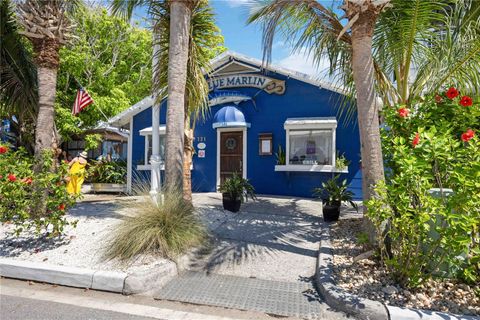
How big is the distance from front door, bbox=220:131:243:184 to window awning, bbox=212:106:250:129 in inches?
26.2

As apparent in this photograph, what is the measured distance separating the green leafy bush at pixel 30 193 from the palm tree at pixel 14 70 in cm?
390

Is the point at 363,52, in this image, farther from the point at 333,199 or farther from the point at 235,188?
the point at 235,188

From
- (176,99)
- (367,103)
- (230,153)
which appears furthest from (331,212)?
(230,153)

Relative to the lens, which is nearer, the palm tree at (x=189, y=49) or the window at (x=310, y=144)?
the palm tree at (x=189, y=49)

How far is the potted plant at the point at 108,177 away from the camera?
12898mm

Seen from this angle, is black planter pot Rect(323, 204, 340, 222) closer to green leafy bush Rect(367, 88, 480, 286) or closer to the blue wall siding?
green leafy bush Rect(367, 88, 480, 286)

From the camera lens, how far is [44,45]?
20.2 feet

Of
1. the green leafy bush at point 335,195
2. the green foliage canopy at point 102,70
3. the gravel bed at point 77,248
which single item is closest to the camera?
the gravel bed at point 77,248

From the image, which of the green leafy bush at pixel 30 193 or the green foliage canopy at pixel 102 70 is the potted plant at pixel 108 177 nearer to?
the green foliage canopy at pixel 102 70

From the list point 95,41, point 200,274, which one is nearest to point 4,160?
point 200,274

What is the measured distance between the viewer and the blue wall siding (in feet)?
32.3

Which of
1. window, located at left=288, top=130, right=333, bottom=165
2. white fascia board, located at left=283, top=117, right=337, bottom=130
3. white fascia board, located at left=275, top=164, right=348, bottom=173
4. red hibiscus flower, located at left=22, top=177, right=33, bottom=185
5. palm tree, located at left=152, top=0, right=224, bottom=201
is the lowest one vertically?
red hibiscus flower, located at left=22, top=177, right=33, bottom=185

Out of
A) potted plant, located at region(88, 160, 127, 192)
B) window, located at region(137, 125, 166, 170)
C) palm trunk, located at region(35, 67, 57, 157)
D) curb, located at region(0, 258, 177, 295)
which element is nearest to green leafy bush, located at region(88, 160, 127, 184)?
potted plant, located at region(88, 160, 127, 192)

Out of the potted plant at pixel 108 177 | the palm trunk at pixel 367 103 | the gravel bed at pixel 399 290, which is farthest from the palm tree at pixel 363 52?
the potted plant at pixel 108 177
